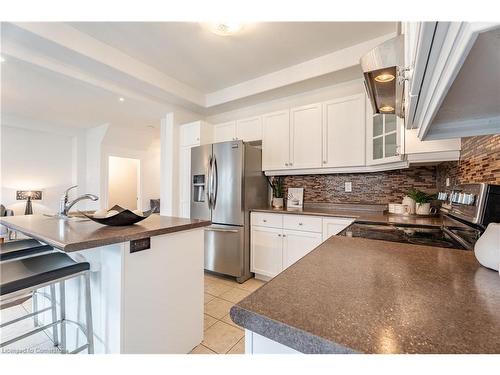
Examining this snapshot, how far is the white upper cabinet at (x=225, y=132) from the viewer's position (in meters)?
3.40

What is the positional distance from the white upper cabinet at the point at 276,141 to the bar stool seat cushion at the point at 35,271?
2.29m

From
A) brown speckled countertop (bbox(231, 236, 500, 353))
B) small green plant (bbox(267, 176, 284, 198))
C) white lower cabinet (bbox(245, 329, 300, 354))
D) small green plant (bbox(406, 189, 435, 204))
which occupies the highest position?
small green plant (bbox(267, 176, 284, 198))

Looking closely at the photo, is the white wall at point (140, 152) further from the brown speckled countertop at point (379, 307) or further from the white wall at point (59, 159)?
the brown speckled countertop at point (379, 307)

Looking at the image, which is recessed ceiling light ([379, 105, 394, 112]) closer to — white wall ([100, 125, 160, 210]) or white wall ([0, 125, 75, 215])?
white wall ([100, 125, 160, 210])

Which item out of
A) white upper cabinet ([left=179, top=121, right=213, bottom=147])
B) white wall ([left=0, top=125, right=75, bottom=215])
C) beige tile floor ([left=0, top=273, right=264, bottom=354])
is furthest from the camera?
white wall ([left=0, top=125, right=75, bottom=215])

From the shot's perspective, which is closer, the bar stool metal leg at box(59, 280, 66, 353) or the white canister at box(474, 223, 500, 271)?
the white canister at box(474, 223, 500, 271)

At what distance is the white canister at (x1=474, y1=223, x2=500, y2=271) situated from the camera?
0.65 meters

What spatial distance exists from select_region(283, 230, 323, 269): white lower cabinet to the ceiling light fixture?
1735mm

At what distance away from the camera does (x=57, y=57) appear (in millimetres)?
2303

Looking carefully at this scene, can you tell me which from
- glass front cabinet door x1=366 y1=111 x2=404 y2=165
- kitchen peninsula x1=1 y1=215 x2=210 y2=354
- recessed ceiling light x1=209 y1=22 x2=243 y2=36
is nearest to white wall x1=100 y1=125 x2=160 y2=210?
recessed ceiling light x1=209 y1=22 x2=243 y2=36
